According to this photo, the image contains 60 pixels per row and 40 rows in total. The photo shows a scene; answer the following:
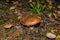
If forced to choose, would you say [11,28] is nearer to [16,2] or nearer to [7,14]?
[7,14]

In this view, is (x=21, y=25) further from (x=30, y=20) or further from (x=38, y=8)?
(x=38, y=8)

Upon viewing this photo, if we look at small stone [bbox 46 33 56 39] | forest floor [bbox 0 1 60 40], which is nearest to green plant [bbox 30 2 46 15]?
forest floor [bbox 0 1 60 40]

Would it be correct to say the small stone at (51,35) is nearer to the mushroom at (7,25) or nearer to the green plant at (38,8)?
the green plant at (38,8)

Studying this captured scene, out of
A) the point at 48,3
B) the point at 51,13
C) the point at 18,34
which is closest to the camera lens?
the point at 18,34

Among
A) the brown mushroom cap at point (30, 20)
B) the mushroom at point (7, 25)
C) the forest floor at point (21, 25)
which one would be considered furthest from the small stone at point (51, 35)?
the mushroom at point (7, 25)

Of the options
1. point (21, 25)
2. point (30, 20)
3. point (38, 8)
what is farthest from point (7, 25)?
point (38, 8)

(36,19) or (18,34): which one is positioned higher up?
(36,19)

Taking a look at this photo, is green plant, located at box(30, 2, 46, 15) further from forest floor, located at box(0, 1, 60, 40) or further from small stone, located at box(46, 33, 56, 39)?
A: small stone, located at box(46, 33, 56, 39)

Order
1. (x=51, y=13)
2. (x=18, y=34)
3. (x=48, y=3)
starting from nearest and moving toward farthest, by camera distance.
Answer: (x=18, y=34) → (x=51, y=13) → (x=48, y=3)

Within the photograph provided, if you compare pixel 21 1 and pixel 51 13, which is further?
pixel 21 1

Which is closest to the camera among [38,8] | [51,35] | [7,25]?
[51,35]

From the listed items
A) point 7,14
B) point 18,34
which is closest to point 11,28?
point 18,34
